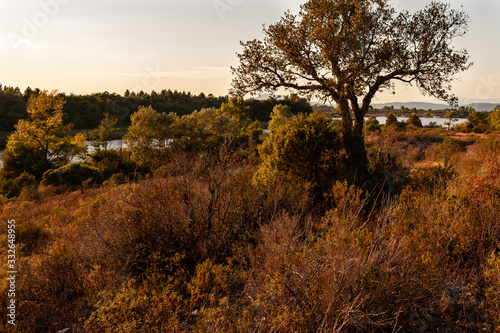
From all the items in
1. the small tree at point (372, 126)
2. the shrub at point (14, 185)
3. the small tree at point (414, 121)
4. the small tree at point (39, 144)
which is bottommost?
the shrub at point (14, 185)

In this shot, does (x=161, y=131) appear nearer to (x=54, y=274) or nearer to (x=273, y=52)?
(x=273, y=52)

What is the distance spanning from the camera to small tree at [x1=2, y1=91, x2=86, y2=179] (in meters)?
26.5

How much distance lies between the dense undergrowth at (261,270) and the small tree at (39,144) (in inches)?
1055

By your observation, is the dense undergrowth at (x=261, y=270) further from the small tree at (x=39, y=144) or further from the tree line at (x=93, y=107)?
the tree line at (x=93, y=107)

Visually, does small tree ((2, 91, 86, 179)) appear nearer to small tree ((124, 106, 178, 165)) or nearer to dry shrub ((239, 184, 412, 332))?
small tree ((124, 106, 178, 165))

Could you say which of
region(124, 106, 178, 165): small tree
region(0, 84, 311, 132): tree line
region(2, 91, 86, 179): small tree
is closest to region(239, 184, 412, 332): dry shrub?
region(124, 106, 178, 165): small tree

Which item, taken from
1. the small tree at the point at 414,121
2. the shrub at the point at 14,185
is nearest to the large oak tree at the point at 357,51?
the shrub at the point at 14,185

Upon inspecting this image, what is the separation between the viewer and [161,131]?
3147 cm

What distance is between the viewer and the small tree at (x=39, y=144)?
26516mm

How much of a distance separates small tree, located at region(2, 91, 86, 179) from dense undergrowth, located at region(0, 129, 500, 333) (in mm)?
26803

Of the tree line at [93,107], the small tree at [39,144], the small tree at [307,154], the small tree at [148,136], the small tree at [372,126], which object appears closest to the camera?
the small tree at [307,154]

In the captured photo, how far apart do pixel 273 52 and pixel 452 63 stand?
5.99 m

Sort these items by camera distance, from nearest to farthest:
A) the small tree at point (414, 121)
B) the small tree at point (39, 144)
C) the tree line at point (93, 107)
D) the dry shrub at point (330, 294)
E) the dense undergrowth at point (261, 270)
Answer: the dry shrub at point (330, 294)
the dense undergrowth at point (261, 270)
the small tree at point (39, 144)
the small tree at point (414, 121)
the tree line at point (93, 107)

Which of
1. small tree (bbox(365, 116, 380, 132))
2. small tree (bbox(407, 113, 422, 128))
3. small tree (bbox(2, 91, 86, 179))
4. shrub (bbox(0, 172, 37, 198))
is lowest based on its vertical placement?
shrub (bbox(0, 172, 37, 198))
